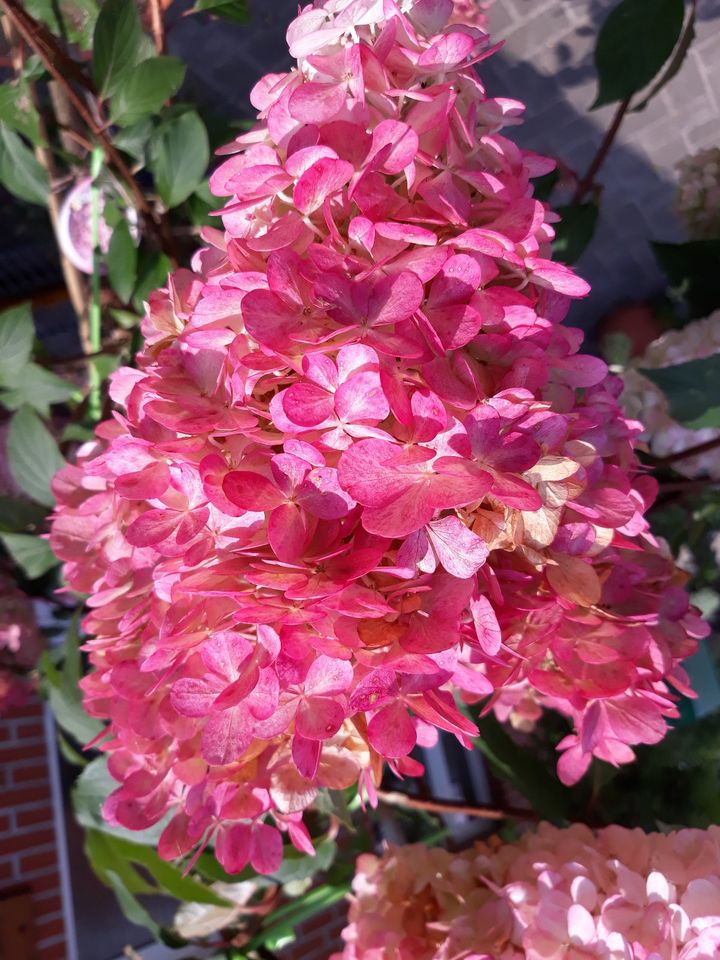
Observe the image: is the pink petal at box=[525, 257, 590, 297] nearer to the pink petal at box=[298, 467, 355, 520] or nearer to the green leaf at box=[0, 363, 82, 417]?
the pink petal at box=[298, 467, 355, 520]

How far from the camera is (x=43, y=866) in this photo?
4.79ft

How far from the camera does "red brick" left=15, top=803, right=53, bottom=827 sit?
146 cm

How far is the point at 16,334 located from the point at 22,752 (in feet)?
4.50

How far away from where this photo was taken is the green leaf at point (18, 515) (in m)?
0.53

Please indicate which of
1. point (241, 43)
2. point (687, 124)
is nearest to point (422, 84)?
point (241, 43)

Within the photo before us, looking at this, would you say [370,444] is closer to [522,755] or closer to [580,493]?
[580,493]

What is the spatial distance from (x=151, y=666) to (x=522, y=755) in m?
0.31

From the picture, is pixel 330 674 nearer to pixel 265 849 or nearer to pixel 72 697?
pixel 265 849

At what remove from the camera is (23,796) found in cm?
150

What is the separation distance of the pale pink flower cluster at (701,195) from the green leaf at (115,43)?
468 millimetres

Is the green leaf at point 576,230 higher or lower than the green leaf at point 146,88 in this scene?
lower

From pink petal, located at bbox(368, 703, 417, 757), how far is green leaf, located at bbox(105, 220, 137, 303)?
407 mm

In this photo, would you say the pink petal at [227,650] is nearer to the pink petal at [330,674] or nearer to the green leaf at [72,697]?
the pink petal at [330,674]

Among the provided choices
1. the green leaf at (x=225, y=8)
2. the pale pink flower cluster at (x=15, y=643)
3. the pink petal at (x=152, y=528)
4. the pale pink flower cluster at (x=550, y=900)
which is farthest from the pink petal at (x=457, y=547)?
the pale pink flower cluster at (x=15, y=643)
